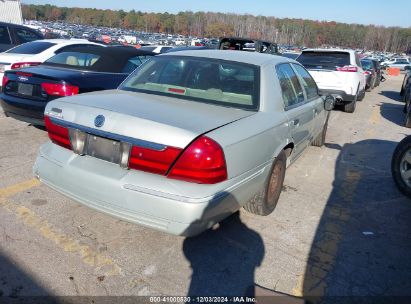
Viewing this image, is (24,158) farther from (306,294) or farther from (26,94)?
(306,294)

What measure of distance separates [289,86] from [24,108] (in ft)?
11.8

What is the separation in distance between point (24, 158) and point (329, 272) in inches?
155

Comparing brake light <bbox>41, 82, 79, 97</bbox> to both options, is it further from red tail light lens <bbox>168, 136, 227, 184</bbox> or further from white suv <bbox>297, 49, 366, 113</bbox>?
white suv <bbox>297, 49, 366, 113</bbox>

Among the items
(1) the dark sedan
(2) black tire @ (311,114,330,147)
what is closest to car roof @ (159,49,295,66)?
(1) the dark sedan

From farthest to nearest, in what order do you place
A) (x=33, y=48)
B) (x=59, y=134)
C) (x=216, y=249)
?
(x=33, y=48) → (x=216, y=249) → (x=59, y=134)

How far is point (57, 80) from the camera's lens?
5.01m

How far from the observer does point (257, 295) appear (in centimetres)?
262

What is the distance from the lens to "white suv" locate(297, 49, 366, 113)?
9.23 meters

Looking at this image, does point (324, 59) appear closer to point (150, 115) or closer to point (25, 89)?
point (25, 89)

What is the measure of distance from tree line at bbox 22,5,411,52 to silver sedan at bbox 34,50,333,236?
133m

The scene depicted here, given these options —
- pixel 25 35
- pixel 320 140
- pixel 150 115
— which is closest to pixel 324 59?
pixel 320 140

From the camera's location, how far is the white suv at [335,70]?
30.3 ft

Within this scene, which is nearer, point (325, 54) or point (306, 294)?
point (306, 294)

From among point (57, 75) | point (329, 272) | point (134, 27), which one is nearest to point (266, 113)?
point (329, 272)
